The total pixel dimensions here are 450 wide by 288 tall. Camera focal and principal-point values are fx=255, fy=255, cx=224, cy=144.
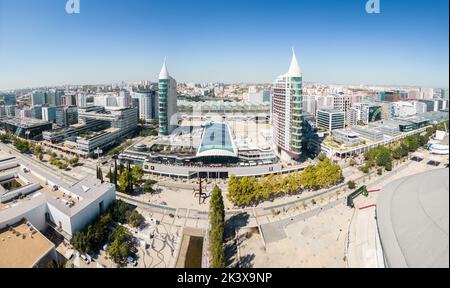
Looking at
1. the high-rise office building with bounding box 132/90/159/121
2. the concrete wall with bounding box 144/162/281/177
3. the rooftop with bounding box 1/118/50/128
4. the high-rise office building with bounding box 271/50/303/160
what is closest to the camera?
the concrete wall with bounding box 144/162/281/177

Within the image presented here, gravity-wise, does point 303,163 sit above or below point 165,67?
below

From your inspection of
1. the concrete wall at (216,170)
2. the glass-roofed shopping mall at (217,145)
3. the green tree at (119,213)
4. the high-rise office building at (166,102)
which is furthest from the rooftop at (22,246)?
the high-rise office building at (166,102)

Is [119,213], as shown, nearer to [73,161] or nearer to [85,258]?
[85,258]

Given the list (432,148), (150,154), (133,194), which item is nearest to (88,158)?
(150,154)

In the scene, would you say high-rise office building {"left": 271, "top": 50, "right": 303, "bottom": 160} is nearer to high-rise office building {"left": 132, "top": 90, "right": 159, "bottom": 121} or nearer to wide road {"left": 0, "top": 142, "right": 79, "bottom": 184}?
wide road {"left": 0, "top": 142, "right": 79, "bottom": 184}

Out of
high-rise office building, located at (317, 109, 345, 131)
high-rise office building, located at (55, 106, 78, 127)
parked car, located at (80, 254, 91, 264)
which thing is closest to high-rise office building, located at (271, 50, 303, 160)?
high-rise office building, located at (317, 109, 345, 131)

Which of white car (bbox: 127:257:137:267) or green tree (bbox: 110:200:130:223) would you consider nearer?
white car (bbox: 127:257:137:267)

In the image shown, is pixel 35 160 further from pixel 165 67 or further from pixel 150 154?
pixel 165 67
